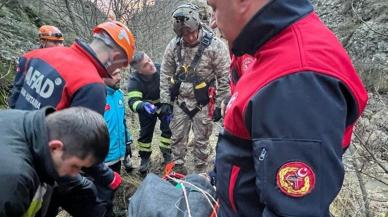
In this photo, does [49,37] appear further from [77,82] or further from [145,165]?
[77,82]

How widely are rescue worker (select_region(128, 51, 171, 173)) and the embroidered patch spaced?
12.4 feet

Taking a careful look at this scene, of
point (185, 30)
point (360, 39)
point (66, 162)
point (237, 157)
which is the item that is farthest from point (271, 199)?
point (360, 39)

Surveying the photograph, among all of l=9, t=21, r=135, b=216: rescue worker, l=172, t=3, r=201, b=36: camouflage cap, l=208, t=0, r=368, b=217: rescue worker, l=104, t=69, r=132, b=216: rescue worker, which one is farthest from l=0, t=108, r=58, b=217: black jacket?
l=172, t=3, r=201, b=36: camouflage cap

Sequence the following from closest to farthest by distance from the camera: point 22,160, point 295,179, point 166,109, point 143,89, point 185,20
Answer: point 295,179
point 22,160
point 185,20
point 166,109
point 143,89

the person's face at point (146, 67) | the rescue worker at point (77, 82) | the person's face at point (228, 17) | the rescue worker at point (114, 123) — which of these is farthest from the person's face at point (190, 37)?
the person's face at point (228, 17)

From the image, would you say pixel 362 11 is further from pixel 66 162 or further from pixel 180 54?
Result: pixel 66 162

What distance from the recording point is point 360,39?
1120 centimetres

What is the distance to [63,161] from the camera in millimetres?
1749

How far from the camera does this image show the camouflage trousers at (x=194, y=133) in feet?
16.1

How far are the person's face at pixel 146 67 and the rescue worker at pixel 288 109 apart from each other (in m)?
3.64

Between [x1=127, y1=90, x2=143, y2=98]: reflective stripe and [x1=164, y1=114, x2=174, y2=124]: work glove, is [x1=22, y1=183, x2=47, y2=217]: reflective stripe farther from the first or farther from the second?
[x1=164, y1=114, x2=174, y2=124]: work glove

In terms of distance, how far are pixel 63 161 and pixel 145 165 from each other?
137 inches

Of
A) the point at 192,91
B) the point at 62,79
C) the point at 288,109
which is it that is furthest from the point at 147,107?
the point at 288,109

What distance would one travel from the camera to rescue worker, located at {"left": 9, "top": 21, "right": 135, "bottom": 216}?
243cm
